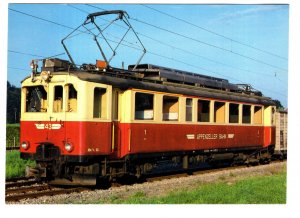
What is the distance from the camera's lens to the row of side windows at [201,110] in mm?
14625

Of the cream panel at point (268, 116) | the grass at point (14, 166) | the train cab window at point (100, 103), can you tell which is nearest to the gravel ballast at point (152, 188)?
the train cab window at point (100, 103)

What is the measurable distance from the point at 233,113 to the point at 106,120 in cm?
766

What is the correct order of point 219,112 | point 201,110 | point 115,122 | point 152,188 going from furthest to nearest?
1. point 219,112
2. point 201,110
3. point 152,188
4. point 115,122

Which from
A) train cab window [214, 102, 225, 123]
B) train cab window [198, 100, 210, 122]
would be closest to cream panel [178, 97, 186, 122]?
train cab window [198, 100, 210, 122]

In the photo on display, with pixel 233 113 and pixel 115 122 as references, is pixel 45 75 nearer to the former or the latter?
pixel 115 122

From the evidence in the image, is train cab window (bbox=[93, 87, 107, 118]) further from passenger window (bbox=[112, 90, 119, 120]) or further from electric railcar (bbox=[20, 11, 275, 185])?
passenger window (bbox=[112, 90, 119, 120])

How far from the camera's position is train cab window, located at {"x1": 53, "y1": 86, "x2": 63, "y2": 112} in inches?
527

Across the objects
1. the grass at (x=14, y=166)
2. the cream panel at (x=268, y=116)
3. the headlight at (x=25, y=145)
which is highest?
the cream panel at (x=268, y=116)

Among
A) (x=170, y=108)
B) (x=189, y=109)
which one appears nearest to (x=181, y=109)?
(x=170, y=108)

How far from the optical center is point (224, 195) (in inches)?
493

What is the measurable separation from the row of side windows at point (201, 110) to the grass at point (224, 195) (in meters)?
2.80

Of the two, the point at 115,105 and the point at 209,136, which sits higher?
the point at 115,105

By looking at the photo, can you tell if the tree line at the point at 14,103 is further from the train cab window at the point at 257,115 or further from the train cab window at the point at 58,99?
the train cab window at the point at 257,115
